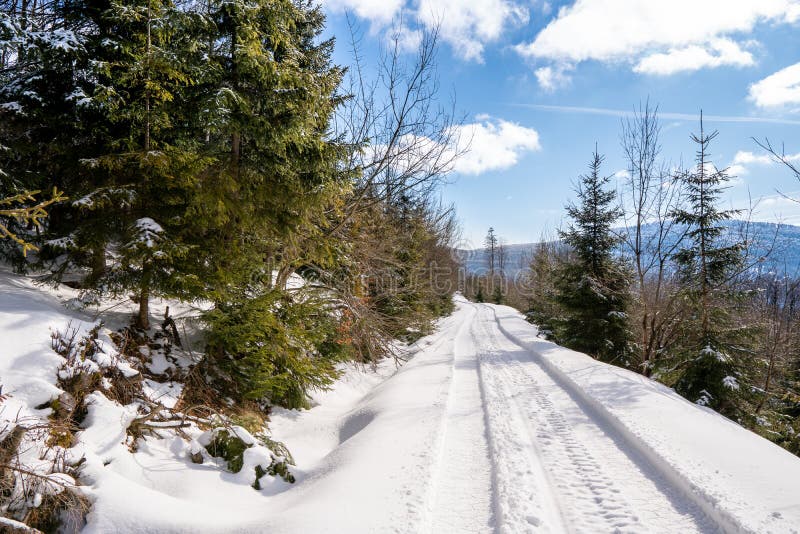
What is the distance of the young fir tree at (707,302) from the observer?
9703mm

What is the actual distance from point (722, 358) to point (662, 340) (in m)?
3.40

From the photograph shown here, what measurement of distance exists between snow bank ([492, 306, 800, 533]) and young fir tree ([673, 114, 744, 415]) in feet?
12.0

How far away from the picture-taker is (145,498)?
9.83 feet

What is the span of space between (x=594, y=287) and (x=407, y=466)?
461 inches

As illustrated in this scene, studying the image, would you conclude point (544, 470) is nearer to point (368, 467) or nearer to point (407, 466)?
point (407, 466)

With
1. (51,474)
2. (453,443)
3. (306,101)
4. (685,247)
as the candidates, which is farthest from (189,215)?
(685,247)

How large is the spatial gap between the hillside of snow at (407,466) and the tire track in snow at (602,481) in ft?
0.06

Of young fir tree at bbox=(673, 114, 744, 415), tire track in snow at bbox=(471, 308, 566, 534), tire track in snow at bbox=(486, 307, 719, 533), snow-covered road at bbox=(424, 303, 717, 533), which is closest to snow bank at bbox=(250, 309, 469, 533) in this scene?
snow-covered road at bbox=(424, 303, 717, 533)

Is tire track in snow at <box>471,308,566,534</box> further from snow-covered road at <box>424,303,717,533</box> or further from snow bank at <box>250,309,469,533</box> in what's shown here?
snow bank at <box>250,309,469,533</box>

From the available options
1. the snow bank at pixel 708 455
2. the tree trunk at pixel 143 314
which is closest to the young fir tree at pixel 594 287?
the snow bank at pixel 708 455

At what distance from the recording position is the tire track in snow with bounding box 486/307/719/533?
11.1ft

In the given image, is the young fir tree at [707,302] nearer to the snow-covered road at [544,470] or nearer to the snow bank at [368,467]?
the snow-covered road at [544,470]

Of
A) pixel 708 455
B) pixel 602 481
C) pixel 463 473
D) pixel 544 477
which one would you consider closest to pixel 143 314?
pixel 463 473

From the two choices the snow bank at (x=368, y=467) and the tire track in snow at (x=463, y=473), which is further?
the tire track in snow at (x=463, y=473)
